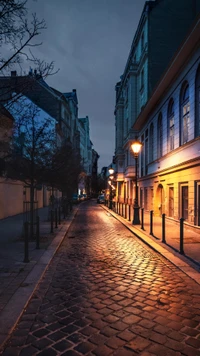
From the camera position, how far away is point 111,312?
4.39 m

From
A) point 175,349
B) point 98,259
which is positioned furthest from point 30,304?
point 98,259

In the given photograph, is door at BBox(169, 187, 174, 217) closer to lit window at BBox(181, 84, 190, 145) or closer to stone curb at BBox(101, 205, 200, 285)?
lit window at BBox(181, 84, 190, 145)

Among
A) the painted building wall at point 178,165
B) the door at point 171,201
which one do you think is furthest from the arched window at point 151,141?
the door at point 171,201

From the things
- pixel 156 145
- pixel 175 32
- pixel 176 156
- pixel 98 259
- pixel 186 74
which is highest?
pixel 175 32

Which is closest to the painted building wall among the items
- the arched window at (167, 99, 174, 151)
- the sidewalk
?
the arched window at (167, 99, 174, 151)

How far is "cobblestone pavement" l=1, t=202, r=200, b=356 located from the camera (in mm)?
3424

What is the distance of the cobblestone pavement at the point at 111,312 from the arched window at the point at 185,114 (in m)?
9.71

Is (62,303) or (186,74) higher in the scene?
(186,74)

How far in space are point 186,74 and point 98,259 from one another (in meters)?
11.3

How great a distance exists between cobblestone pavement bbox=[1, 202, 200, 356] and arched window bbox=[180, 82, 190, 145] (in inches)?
382

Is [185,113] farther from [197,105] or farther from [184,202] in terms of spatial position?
[184,202]

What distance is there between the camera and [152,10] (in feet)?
96.3

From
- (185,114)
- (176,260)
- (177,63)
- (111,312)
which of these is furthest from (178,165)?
(111,312)

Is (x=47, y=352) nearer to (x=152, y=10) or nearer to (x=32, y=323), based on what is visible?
(x=32, y=323)
